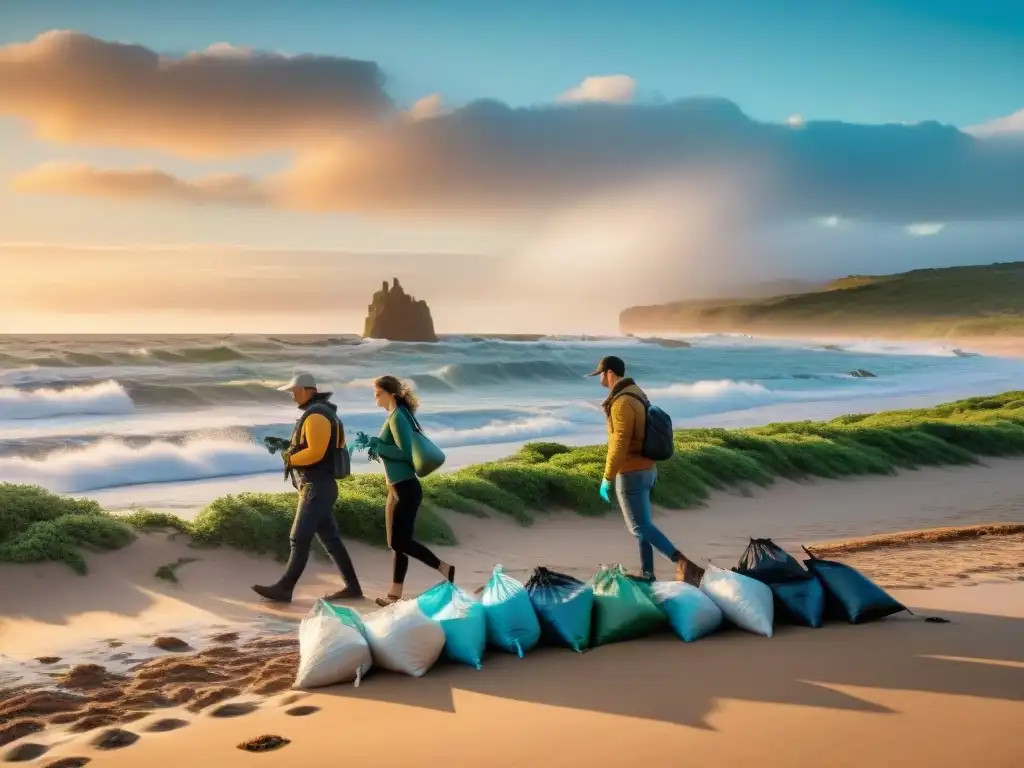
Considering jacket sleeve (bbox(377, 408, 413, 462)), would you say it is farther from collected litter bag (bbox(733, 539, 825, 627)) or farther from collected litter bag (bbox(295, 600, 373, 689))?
collected litter bag (bbox(733, 539, 825, 627))

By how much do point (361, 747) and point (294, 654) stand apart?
1788mm

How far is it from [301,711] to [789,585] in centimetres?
317

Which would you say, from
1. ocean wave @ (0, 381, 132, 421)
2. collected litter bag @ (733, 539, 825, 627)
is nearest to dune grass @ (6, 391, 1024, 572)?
collected litter bag @ (733, 539, 825, 627)

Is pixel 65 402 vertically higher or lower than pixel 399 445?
lower

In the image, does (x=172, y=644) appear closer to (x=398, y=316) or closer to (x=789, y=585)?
(x=789, y=585)

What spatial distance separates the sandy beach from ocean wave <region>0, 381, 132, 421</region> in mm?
26197

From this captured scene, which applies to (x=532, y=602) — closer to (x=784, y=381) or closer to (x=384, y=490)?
(x=384, y=490)

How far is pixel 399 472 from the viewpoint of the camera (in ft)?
24.3

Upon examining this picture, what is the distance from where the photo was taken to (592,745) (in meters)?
4.52

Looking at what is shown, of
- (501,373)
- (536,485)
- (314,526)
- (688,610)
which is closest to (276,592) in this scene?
(314,526)

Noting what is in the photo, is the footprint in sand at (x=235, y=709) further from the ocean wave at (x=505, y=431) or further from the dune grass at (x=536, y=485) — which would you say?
the ocean wave at (x=505, y=431)

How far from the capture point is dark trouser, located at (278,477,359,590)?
7.55 metres

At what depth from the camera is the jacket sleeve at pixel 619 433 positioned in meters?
7.46

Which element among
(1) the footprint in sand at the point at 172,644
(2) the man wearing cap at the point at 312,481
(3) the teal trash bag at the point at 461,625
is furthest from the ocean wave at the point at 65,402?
(3) the teal trash bag at the point at 461,625
